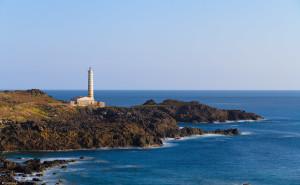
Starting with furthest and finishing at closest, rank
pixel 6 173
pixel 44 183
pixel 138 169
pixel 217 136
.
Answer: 1. pixel 217 136
2. pixel 138 169
3. pixel 6 173
4. pixel 44 183

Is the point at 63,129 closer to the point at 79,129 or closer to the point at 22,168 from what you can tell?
the point at 79,129

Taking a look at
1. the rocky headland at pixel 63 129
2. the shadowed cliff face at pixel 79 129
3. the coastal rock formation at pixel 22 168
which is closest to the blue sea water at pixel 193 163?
the coastal rock formation at pixel 22 168

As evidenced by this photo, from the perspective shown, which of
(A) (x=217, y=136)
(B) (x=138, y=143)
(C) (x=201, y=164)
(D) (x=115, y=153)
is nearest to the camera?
(C) (x=201, y=164)

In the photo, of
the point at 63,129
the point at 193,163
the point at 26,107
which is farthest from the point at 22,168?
the point at 26,107

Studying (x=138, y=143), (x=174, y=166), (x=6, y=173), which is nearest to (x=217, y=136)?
(x=138, y=143)

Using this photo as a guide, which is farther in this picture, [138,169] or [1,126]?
[1,126]

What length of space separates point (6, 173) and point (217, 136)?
58740 millimetres

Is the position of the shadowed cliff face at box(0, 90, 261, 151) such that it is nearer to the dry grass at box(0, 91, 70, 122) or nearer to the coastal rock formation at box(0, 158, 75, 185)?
the dry grass at box(0, 91, 70, 122)

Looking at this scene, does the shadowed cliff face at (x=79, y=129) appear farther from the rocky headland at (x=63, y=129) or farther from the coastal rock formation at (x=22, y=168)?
the coastal rock formation at (x=22, y=168)

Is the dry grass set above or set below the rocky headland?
above

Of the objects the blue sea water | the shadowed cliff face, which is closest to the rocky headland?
the shadowed cliff face

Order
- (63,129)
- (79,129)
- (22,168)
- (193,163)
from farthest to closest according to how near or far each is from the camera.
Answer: (79,129) → (63,129) → (193,163) → (22,168)

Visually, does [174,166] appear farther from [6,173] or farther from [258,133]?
[258,133]

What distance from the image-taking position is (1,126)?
96000 millimetres
